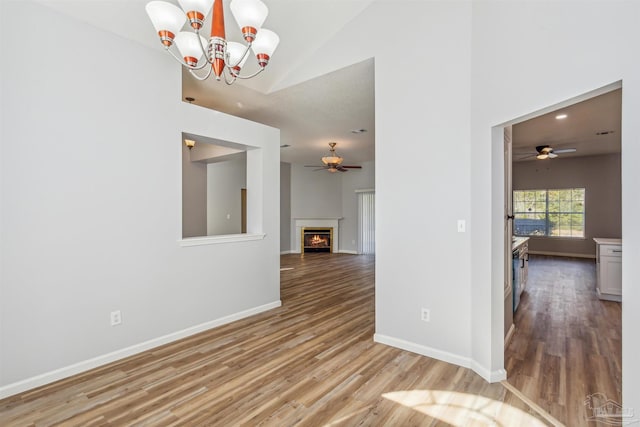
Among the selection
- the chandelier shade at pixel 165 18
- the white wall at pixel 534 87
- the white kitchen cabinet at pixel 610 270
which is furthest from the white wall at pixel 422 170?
the white kitchen cabinet at pixel 610 270

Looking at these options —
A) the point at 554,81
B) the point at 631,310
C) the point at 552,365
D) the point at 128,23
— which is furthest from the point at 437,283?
the point at 128,23

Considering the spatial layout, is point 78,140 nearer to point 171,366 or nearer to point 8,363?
point 8,363

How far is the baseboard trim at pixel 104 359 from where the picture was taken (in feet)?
7.55

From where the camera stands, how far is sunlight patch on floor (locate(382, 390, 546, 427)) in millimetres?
1977

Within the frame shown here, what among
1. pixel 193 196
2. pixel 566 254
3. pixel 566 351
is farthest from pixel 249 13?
pixel 566 254

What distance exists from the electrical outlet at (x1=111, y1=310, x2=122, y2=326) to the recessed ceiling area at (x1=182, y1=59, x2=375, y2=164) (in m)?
2.58

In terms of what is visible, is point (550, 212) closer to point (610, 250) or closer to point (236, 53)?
point (610, 250)

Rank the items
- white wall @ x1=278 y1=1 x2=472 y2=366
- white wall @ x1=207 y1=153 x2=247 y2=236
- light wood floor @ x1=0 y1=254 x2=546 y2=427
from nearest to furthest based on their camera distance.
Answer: light wood floor @ x1=0 y1=254 x2=546 y2=427 < white wall @ x1=278 y1=1 x2=472 y2=366 < white wall @ x1=207 y1=153 x2=247 y2=236

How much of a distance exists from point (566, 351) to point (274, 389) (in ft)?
8.78

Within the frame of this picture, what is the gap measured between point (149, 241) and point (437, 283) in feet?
8.91

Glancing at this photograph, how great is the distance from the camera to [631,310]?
1431 mm

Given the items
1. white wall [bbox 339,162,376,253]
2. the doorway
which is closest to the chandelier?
the doorway

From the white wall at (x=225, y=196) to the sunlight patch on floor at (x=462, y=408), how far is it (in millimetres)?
6625

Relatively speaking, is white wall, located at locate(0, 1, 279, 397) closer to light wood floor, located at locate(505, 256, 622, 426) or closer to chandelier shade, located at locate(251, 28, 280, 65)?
chandelier shade, located at locate(251, 28, 280, 65)
